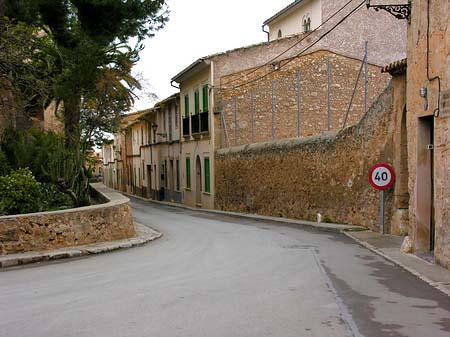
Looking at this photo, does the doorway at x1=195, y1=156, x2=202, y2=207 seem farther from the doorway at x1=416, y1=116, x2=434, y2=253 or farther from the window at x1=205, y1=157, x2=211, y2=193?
the doorway at x1=416, y1=116, x2=434, y2=253

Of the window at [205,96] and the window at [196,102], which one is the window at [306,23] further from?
the window at [196,102]

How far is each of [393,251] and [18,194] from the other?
332 inches

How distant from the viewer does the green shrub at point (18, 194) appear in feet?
38.6

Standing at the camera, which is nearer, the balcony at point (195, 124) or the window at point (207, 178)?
the window at point (207, 178)

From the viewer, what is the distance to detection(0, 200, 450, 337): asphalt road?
5.23 m

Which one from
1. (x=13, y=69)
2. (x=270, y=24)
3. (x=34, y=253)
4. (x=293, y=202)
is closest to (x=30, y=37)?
(x=13, y=69)

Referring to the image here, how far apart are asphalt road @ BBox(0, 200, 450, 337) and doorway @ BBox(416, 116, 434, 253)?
3.57 feet

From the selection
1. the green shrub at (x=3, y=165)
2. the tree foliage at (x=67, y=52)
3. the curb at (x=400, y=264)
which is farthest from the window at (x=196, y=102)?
the curb at (x=400, y=264)

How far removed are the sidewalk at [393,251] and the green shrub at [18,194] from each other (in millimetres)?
7886

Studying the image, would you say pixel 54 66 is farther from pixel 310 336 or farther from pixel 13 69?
pixel 310 336

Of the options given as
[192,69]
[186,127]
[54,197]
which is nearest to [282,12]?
[192,69]

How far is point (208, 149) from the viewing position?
89.3 ft

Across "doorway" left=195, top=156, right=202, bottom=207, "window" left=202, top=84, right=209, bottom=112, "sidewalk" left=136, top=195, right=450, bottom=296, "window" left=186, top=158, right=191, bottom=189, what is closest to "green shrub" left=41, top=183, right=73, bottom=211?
"sidewalk" left=136, top=195, right=450, bottom=296

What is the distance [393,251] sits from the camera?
34.4ft
